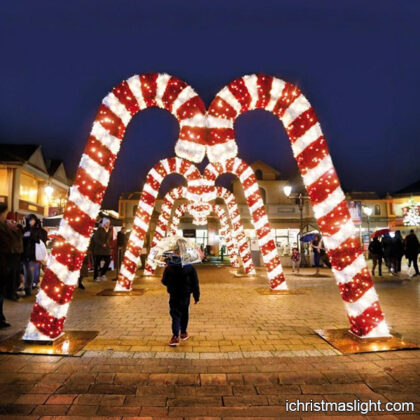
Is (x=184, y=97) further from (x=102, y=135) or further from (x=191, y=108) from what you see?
(x=102, y=135)

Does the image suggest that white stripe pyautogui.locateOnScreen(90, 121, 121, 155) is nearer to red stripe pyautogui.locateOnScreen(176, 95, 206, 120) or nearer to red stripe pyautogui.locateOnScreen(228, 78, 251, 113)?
red stripe pyautogui.locateOnScreen(176, 95, 206, 120)

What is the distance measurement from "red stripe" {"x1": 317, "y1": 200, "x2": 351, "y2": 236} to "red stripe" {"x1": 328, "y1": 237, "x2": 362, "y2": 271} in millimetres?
231

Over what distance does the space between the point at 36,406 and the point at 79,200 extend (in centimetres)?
279

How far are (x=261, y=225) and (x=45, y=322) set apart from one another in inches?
267

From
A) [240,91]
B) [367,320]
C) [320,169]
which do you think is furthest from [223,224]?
[367,320]

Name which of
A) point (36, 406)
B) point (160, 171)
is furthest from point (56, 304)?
point (160, 171)

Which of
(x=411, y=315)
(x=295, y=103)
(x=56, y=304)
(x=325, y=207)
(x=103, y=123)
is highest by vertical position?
(x=295, y=103)

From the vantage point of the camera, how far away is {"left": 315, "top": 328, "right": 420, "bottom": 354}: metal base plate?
439 centimetres

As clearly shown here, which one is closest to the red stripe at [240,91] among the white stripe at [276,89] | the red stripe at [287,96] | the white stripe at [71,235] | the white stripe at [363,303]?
the white stripe at [276,89]

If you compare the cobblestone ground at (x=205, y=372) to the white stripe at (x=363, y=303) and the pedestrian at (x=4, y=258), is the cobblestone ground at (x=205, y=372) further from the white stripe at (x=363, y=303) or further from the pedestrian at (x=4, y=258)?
the white stripe at (x=363, y=303)

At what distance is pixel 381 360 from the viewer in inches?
159

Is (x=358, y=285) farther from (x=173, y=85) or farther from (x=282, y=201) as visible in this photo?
(x=282, y=201)

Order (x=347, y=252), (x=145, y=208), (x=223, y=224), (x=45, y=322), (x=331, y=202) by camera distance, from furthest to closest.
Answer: (x=223, y=224)
(x=145, y=208)
(x=331, y=202)
(x=347, y=252)
(x=45, y=322)

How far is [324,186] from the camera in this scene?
5.24 m
